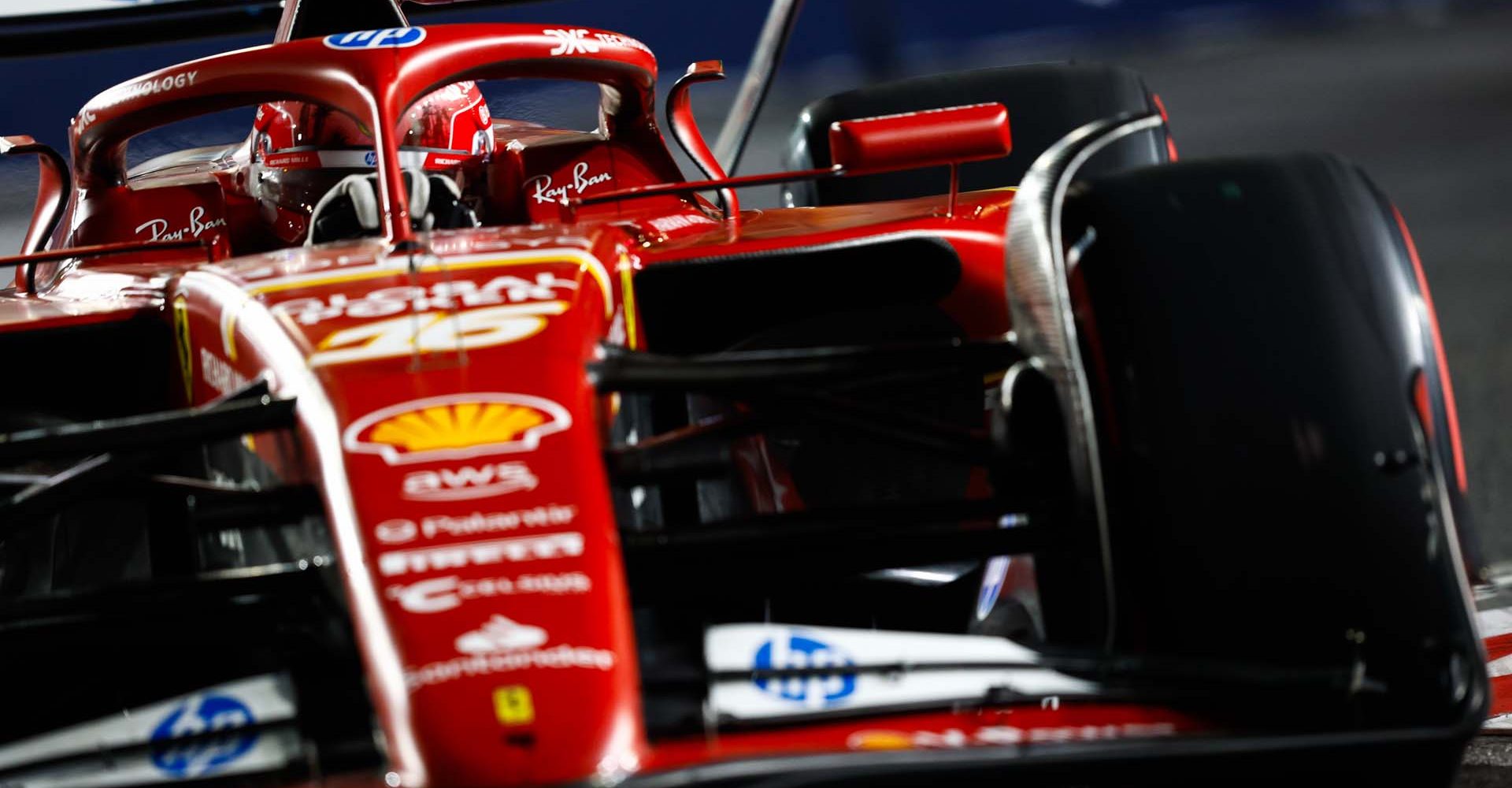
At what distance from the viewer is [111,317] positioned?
2.07 metres

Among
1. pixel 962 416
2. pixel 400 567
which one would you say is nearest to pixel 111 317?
pixel 400 567

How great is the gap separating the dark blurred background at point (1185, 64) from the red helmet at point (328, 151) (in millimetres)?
3560

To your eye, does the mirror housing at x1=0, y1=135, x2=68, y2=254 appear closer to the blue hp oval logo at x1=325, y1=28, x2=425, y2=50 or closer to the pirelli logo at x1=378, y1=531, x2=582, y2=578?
the blue hp oval logo at x1=325, y1=28, x2=425, y2=50

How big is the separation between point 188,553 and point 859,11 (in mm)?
6211

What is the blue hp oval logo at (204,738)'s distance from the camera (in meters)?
1.33

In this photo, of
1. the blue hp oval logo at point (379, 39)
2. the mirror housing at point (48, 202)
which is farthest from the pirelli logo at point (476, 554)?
the mirror housing at point (48, 202)

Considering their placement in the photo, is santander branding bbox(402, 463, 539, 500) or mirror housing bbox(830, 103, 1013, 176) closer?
santander branding bbox(402, 463, 539, 500)

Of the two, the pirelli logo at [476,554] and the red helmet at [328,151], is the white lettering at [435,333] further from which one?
the red helmet at [328,151]

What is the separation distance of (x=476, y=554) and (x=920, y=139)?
103 cm

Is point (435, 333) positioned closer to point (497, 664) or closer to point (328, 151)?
point (497, 664)

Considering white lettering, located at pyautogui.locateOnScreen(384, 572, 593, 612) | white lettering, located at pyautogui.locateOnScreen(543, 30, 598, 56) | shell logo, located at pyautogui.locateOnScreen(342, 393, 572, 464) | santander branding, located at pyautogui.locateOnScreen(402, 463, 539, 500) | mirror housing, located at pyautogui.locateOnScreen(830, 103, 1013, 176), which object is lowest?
white lettering, located at pyautogui.locateOnScreen(384, 572, 593, 612)

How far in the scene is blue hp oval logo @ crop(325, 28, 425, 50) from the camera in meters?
2.35

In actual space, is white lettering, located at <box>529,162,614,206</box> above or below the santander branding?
below

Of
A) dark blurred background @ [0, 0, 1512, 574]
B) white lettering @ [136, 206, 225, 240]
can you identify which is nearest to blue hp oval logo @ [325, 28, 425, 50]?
white lettering @ [136, 206, 225, 240]
